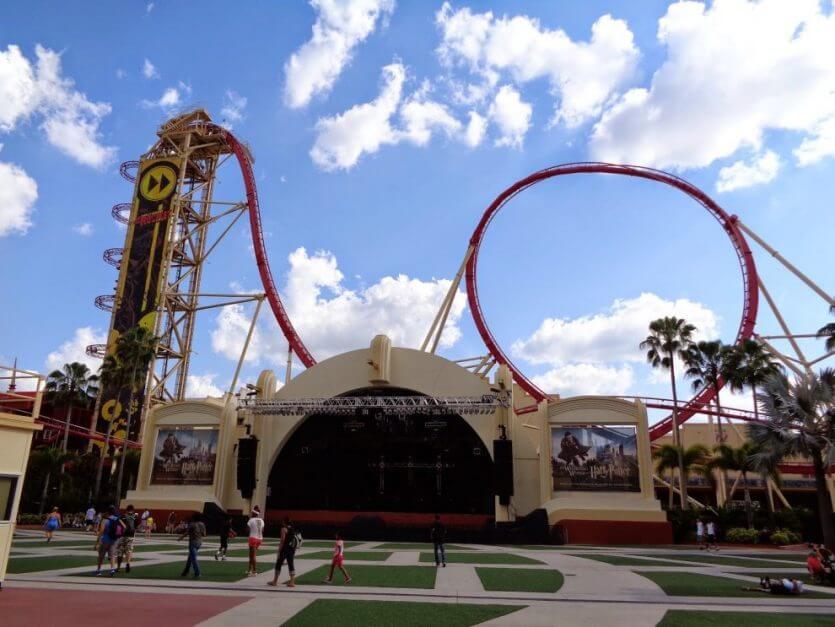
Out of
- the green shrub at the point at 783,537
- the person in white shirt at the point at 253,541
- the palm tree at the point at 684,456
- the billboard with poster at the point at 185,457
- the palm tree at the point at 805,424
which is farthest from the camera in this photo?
the billboard with poster at the point at 185,457

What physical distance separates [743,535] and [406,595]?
23433mm

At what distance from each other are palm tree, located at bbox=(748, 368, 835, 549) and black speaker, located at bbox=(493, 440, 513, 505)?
43.5 ft

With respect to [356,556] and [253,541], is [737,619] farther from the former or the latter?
[356,556]

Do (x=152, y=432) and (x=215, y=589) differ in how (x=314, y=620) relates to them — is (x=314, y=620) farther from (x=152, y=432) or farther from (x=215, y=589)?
(x=152, y=432)

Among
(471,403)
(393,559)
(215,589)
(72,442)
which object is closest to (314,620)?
(215,589)

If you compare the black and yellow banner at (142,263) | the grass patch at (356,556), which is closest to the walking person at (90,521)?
the grass patch at (356,556)

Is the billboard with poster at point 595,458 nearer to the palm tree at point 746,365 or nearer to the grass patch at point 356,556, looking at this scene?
the palm tree at point 746,365

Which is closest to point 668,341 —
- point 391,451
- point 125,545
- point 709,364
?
point 709,364

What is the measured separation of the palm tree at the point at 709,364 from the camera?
33.7 m

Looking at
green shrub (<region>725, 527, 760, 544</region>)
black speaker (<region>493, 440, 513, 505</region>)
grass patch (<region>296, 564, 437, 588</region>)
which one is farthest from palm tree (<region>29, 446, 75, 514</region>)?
green shrub (<region>725, 527, 760, 544</region>)

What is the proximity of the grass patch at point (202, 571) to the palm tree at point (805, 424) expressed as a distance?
15.9 meters

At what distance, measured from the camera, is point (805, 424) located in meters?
17.2

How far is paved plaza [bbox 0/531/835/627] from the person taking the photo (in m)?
8.41

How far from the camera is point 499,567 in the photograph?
15188 mm
